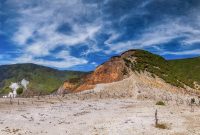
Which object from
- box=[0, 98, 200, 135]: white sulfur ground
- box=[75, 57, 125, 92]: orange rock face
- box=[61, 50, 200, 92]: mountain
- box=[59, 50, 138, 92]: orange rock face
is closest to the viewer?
box=[0, 98, 200, 135]: white sulfur ground

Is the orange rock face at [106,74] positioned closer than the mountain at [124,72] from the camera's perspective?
Yes

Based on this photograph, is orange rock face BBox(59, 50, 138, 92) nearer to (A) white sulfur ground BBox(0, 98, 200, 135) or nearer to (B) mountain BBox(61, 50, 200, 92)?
(B) mountain BBox(61, 50, 200, 92)

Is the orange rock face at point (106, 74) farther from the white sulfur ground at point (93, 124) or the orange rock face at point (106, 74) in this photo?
the white sulfur ground at point (93, 124)

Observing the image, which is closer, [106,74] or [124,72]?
[124,72]

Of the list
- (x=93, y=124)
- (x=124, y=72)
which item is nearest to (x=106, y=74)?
(x=124, y=72)

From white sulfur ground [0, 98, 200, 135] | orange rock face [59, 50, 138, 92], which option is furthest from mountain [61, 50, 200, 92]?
white sulfur ground [0, 98, 200, 135]

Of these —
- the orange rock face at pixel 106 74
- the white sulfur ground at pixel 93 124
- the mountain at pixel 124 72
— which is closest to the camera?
the white sulfur ground at pixel 93 124

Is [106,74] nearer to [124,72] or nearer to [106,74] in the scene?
[106,74]

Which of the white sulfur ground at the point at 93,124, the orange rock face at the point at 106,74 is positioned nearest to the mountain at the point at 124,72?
the orange rock face at the point at 106,74

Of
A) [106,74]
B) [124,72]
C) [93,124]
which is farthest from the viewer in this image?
[106,74]

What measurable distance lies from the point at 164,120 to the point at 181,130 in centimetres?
811

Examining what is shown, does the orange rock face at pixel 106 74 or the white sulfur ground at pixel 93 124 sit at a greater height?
the orange rock face at pixel 106 74

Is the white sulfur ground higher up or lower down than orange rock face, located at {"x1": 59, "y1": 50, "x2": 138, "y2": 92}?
lower down

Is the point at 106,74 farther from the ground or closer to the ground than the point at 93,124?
farther from the ground
